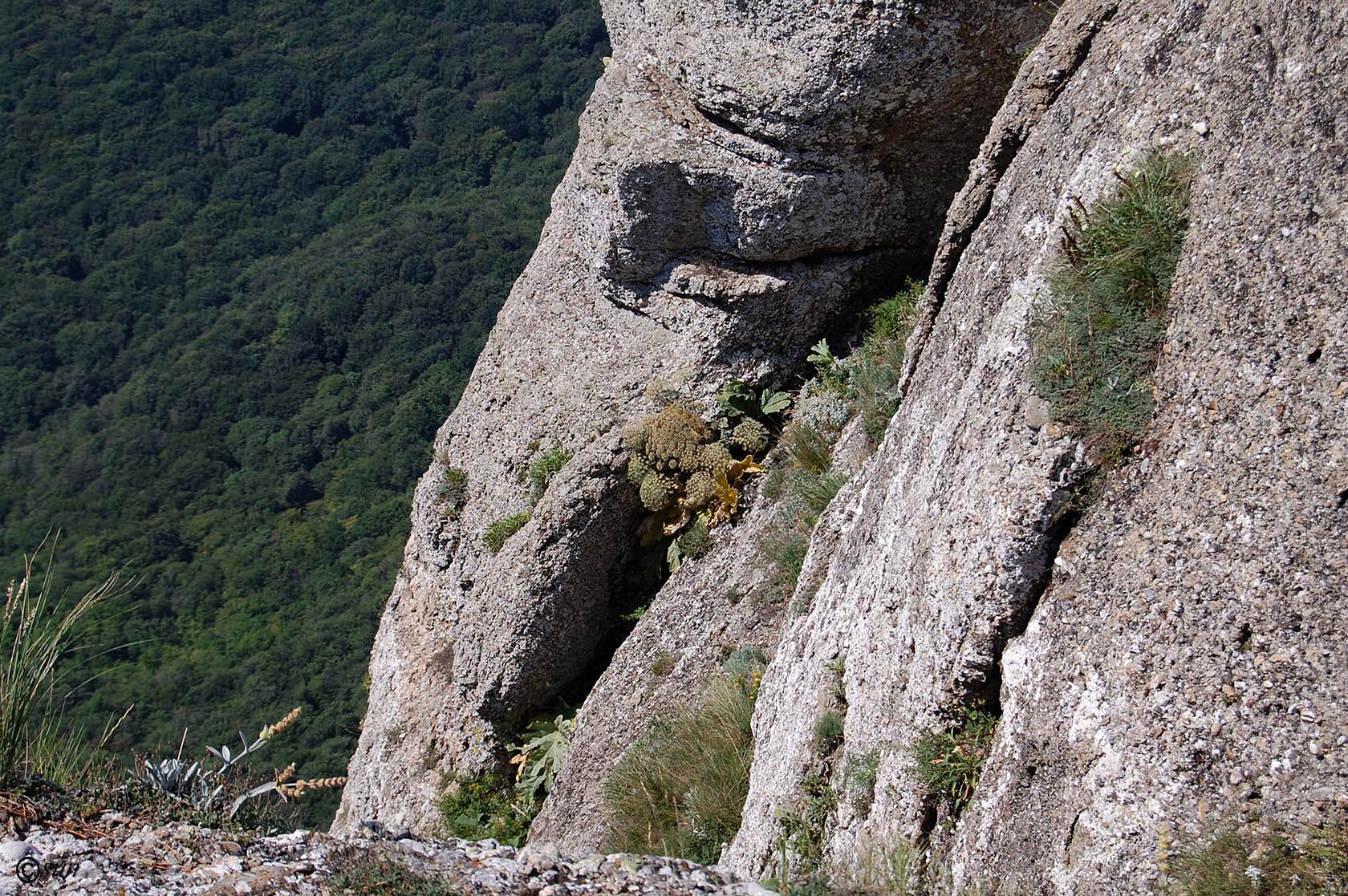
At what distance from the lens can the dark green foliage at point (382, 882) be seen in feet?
13.6

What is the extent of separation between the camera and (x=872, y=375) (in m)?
7.76

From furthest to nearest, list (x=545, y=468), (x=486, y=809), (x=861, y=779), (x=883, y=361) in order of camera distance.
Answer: (x=545, y=468), (x=486, y=809), (x=883, y=361), (x=861, y=779)

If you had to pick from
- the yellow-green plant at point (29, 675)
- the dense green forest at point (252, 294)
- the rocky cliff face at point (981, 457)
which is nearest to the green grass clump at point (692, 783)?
the rocky cliff face at point (981, 457)

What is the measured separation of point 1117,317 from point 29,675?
4868 mm

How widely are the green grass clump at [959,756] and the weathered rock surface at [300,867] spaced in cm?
85

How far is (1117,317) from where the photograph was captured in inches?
162

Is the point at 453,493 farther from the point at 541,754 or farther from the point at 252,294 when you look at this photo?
the point at 252,294

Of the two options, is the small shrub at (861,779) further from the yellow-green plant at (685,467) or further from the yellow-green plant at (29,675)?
the yellow-green plant at (685,467)

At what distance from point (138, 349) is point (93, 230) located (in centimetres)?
1066

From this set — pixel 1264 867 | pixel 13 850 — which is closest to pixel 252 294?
pixel 13 850

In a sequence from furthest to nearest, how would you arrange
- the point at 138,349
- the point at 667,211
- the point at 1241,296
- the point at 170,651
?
the point at 138,349
the point at 170,651
the point at 667,211
the point at 1241,296

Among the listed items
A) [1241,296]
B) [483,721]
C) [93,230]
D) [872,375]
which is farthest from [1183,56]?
[93,230]

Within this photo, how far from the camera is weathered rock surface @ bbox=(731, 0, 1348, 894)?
338 centimetres

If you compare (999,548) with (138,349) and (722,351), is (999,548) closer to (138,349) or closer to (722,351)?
(722,351)
